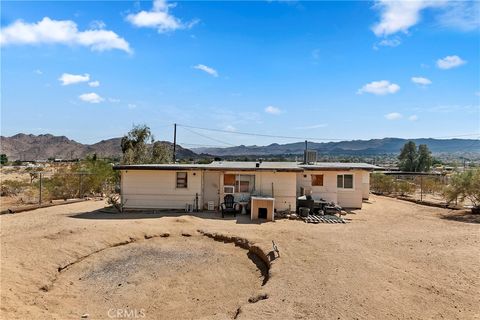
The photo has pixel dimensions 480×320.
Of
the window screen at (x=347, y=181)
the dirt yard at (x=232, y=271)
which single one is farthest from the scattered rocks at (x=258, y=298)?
the window screen at (x=347, y=181)

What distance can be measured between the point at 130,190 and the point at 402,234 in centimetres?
1297

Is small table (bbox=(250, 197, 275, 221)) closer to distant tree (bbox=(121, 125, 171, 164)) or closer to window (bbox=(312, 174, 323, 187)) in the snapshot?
window (bbox=(312, 174, 323, 187))

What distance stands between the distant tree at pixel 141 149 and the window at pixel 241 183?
15.5m

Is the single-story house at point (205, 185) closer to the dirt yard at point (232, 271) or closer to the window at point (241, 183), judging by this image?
the window at point (241, 183)

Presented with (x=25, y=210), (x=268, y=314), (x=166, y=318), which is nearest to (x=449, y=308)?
(x=268, y=314)

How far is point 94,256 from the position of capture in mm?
10945

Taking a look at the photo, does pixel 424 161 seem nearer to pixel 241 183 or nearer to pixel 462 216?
pixel 462 216

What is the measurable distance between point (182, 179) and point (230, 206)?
10.0 ft

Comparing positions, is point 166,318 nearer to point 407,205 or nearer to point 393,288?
point 393,288

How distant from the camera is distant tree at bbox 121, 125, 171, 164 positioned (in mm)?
31391

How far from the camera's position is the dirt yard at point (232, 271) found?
23.2 feet

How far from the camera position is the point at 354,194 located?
20.1 metres

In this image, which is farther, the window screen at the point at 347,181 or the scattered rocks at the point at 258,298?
the window screen at the point at 347,181

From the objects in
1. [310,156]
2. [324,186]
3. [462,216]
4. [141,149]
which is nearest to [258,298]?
[324,186]
